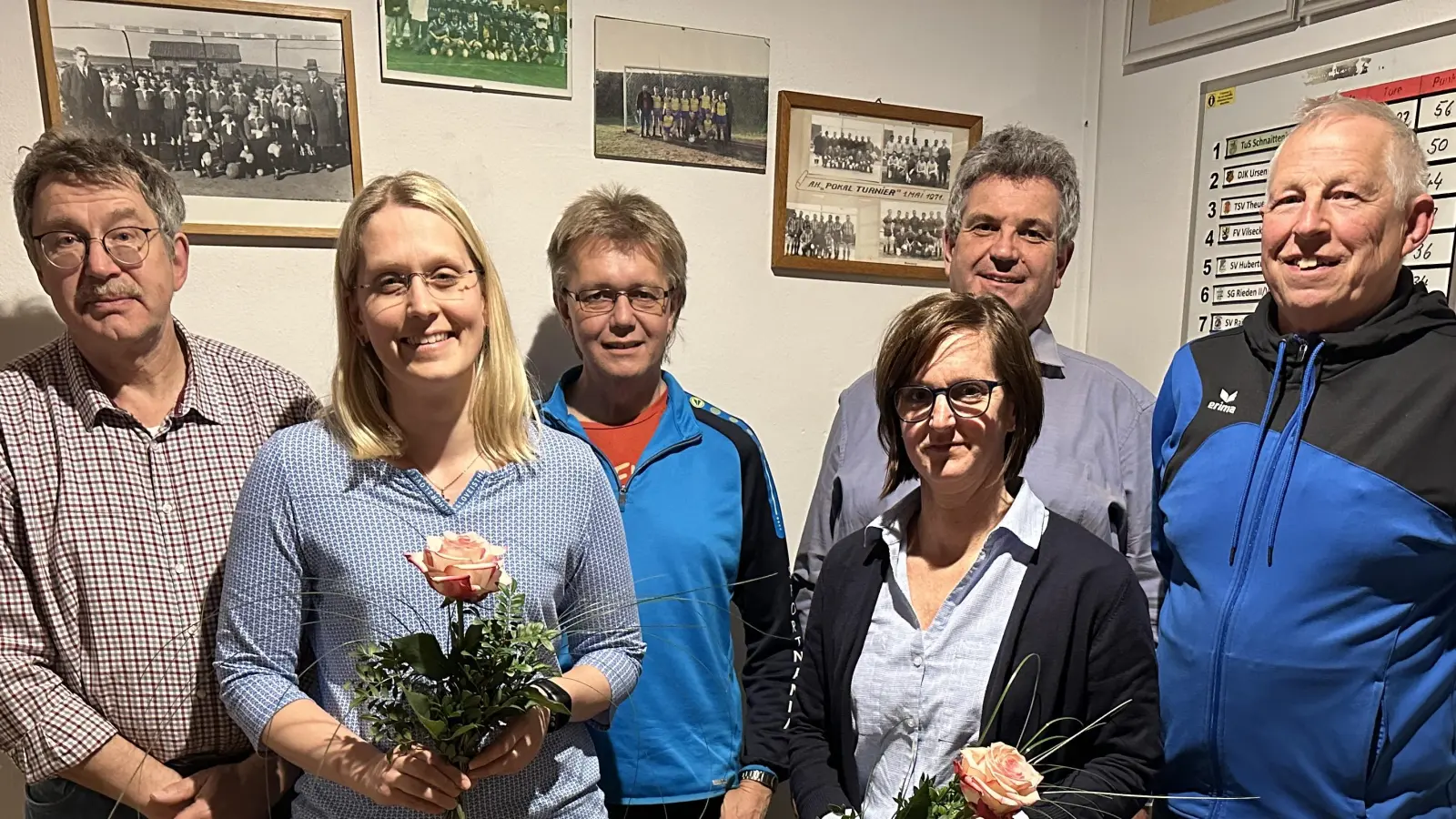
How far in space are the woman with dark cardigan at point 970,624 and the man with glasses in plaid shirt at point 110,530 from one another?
978 mm

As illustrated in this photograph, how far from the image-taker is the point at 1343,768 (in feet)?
4.54

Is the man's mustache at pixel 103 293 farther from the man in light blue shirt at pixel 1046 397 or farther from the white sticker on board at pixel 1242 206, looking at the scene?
the white sticker on board at pixel 1242 206

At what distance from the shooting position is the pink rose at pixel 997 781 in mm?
945

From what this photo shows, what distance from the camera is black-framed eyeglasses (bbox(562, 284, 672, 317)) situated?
5.85 ft

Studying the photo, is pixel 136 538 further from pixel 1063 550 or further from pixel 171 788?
pixel 1063 550

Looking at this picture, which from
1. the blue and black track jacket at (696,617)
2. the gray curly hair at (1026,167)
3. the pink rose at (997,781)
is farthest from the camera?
the gray curly hair at (1026,167)

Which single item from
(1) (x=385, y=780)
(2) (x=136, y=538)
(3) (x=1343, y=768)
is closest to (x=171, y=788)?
(2) (x=136, y=538)

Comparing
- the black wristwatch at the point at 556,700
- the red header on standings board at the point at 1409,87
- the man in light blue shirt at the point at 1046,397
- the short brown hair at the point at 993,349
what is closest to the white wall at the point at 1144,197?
the red header on standings board at the point at 1409,87

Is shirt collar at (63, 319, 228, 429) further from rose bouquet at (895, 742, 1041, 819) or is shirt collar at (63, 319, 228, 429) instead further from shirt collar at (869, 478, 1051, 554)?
rose bouquet at (895, 742, 1041, 819)

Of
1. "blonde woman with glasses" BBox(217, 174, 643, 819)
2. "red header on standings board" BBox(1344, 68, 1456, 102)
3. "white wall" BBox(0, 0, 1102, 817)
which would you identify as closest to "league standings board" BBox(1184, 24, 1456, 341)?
"red header on standings board" BBox(1344, 68, 1456, 102)

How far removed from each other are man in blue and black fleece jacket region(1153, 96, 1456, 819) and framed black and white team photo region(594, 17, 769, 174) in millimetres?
1247

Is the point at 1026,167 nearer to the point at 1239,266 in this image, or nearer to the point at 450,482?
the point at 1239,266

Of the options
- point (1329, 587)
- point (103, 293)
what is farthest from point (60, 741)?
point (1329, 587)

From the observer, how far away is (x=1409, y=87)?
2.03 m
